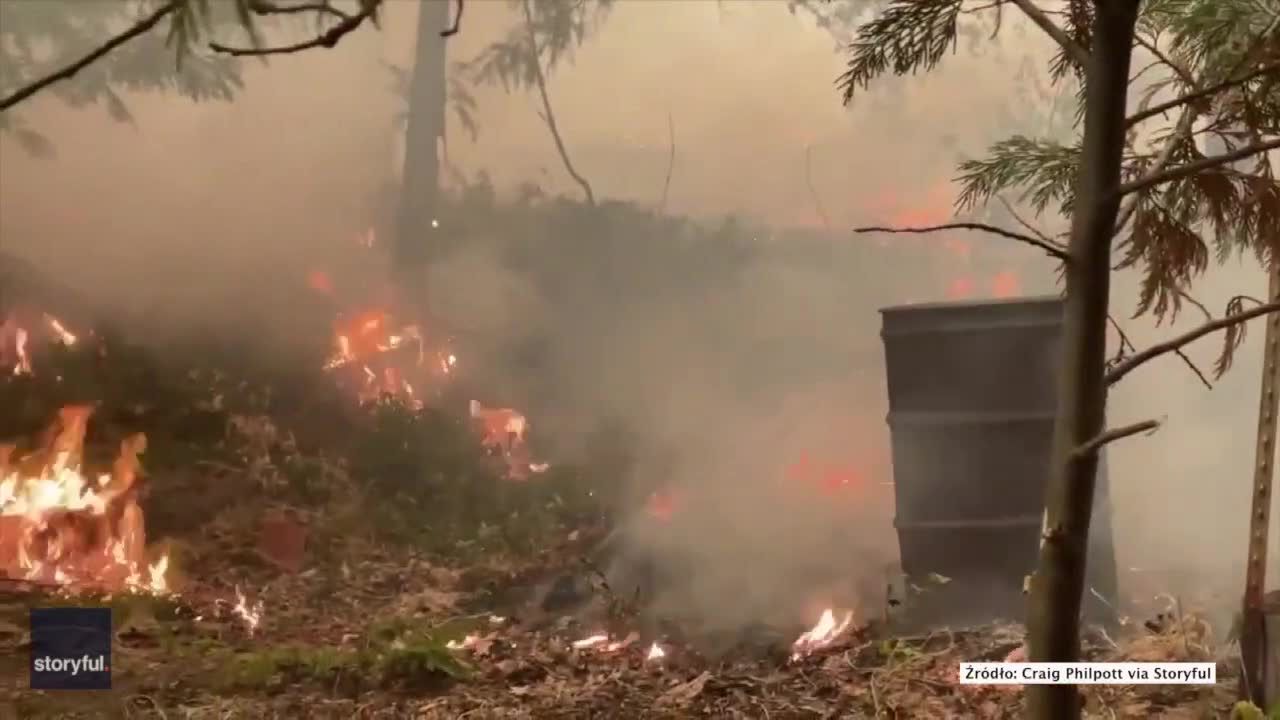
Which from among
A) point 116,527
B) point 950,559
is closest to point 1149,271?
point 950,559

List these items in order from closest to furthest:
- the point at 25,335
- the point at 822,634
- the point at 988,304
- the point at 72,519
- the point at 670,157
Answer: the point at 988,304
the point at 822,634
the point at 72,519
the point at 25,335
the point at 670,157

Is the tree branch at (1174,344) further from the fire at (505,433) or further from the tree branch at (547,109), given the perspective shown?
the tree branch at (547,109)

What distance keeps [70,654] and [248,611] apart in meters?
0.54

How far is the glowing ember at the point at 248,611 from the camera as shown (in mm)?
2868

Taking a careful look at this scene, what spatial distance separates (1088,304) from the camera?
1086 millimetres

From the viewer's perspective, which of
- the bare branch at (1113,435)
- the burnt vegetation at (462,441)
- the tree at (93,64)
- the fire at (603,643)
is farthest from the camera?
the tree at (93,64)

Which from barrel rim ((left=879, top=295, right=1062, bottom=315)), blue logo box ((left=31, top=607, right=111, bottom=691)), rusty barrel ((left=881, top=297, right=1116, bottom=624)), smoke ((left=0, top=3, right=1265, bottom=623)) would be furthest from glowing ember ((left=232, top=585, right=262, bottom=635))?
barrel rim ((left=879, top=295, right=1062, bottom=315))

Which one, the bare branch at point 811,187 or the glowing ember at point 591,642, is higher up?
the bare branch at point 811,187

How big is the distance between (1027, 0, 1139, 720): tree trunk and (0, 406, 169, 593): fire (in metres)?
2.75

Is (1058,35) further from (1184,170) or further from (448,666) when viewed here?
(448,666)

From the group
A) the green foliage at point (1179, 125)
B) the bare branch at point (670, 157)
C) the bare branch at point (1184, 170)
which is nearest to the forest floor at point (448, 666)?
the green foliage at point (1179, 125)
